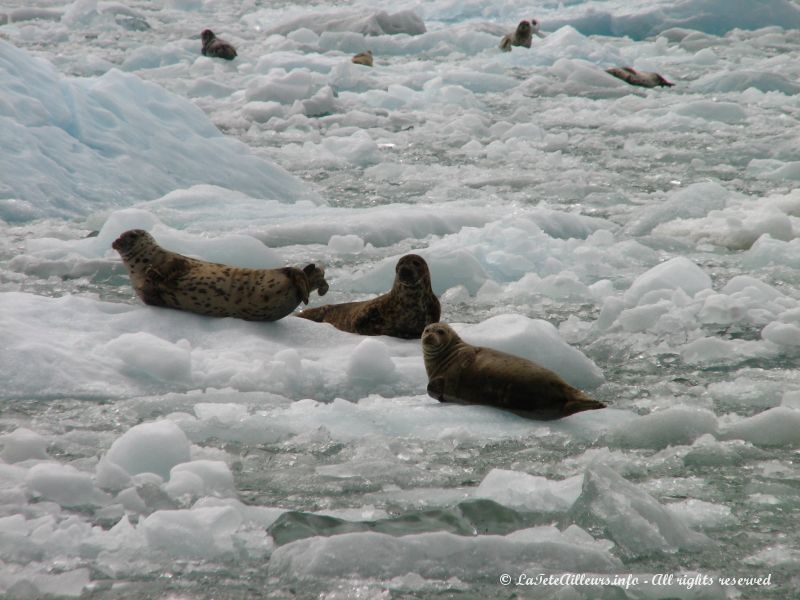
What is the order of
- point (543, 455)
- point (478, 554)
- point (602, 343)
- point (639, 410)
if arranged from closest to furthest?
point (478, 554) → point (543, 455) → point (639, 410) → point (602, 343)

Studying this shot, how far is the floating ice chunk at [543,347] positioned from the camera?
387 cm

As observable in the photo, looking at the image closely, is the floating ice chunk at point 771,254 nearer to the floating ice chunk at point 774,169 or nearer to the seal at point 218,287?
the floating ice chunk at point 774,169

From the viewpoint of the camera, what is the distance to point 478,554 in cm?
252

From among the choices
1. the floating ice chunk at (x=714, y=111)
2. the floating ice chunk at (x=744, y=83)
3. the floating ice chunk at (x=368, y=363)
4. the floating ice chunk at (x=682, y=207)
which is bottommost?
the floating ice chunk at (x=368, y=363)

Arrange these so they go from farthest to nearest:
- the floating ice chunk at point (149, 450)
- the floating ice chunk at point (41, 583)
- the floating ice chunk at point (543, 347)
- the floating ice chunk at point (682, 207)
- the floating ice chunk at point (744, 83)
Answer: the floating ice chunk at point (744, 83)
the floating ice chunk at point (682, 207)
the floating ice chunk at point (543, 347)
the floating ice chunk at point (149, 450)
the floating ice chunk at point (41, 583)

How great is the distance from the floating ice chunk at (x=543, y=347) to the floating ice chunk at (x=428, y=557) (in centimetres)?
134

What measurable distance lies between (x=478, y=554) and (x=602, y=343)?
75.4 inches

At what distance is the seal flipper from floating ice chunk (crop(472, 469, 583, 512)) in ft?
2.19

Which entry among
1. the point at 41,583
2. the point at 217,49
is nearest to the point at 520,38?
the point at 217,49

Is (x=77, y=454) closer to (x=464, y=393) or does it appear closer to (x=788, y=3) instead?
(x=464, y=393)

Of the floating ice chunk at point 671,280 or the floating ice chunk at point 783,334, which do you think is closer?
the floating ice chunk at point 783,334

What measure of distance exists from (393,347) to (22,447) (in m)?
1.62

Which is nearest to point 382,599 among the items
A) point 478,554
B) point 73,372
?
point 478,554

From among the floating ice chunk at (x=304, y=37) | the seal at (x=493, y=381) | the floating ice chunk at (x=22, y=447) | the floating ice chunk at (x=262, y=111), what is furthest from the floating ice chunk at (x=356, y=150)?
the floating ice chunk at (x=304, y=37)
